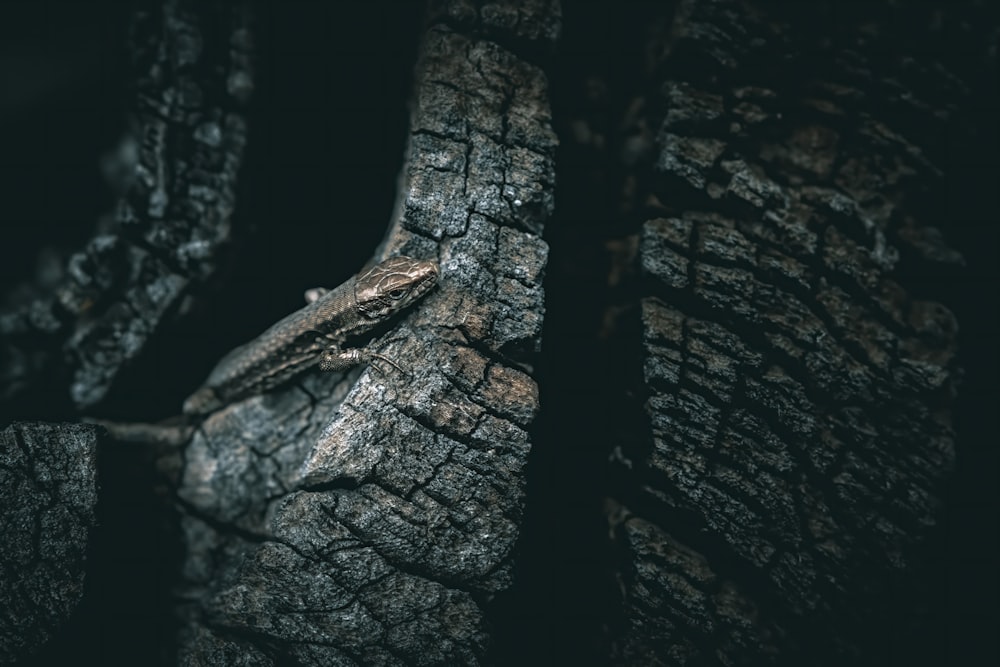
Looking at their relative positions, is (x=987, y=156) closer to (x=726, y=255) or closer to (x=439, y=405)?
(x=726, y=255)

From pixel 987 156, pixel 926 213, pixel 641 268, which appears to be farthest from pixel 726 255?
pixel 987 156

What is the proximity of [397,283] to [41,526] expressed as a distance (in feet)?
4.80

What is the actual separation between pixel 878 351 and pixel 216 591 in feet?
8.44

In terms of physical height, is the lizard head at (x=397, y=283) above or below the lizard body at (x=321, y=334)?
above

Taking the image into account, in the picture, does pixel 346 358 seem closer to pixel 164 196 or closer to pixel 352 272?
pixel 352 272

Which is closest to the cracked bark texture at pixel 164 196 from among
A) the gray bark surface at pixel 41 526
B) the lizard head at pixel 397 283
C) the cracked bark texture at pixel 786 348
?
the gray bark surface at pixel 41 526

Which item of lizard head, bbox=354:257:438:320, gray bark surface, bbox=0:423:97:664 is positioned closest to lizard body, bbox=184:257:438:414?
lizard head, bbox=354:257:438:320

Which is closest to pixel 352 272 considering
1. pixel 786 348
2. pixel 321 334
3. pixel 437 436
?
pixel 321 334

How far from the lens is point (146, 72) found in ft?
9.08

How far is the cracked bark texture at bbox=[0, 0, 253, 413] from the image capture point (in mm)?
2686

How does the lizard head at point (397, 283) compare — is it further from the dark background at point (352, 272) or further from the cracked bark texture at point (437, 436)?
the dark background at point (352, 272)

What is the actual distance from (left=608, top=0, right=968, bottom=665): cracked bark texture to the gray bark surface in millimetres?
1888

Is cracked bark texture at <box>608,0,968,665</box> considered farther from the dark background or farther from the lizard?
the lizard

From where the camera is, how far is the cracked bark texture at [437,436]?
205 centimetres
